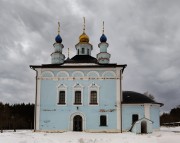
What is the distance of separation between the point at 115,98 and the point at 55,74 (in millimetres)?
5911

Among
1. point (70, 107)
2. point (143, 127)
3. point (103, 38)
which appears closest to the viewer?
point (143, 127)

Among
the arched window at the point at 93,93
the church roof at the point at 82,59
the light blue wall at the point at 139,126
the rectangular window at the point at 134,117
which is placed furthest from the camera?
the church roof at the point at 82,59

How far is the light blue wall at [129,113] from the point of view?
24.3 m

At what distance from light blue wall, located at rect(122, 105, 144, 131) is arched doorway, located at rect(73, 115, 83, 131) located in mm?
3782

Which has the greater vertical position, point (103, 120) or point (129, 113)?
point (129, 113)

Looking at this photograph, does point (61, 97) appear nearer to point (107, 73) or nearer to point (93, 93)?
point (93, 93)

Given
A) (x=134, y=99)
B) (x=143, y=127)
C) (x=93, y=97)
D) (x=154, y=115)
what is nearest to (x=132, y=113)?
(x=134, y=99)

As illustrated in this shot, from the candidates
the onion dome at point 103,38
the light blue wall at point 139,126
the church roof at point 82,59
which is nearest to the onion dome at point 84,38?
the onion dome at point 103,38

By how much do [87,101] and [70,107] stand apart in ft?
5.26

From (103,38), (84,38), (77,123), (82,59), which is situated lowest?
(77,123)

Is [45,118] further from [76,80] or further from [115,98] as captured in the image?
→ [115,98]

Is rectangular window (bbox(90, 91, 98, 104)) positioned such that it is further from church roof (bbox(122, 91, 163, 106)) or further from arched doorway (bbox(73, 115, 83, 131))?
church roof (bbox(122, 91, 163, 106))

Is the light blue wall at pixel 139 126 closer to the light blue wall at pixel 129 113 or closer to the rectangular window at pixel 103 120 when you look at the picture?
the light blue wall at pixel 129 113

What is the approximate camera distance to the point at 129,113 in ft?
80.6
